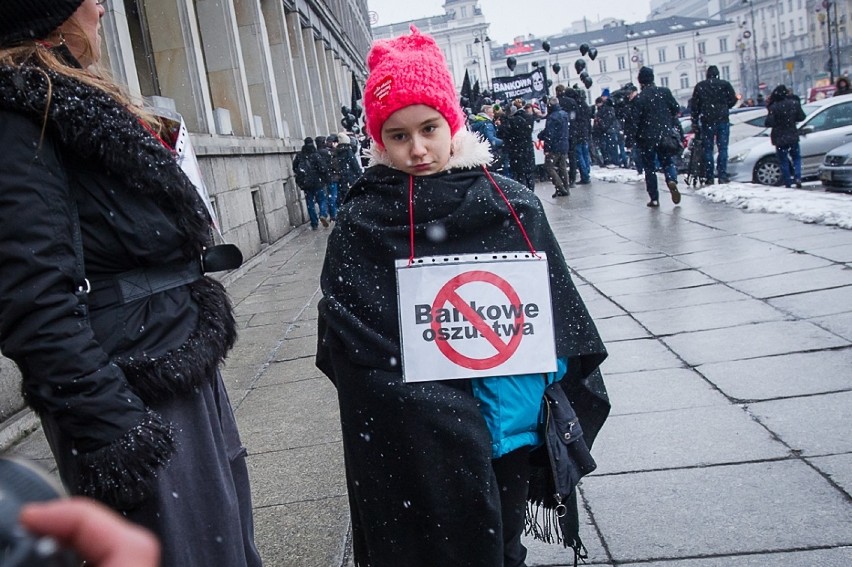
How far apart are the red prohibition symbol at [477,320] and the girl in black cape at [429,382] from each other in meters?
0.06

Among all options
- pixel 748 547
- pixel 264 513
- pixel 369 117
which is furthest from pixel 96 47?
pixel 748 547

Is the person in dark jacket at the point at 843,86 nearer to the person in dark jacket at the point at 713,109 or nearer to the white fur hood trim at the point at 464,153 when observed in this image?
the person in dark jacket at the point at 713,109

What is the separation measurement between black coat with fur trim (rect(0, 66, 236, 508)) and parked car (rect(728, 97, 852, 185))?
13.7 meters

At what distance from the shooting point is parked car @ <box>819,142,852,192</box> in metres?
11.5

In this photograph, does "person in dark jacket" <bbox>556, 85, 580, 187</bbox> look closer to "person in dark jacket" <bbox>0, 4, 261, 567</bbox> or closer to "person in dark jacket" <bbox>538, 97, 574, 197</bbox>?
"person in dark jacket" <bbox>538, 97, 574, 197</bbox>

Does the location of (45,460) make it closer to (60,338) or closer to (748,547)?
(60,338)

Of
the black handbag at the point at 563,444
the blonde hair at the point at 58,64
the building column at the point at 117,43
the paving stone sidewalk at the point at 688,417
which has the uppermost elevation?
the building column at the point at 117,43

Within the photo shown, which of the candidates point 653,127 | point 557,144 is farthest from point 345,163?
point 653,127

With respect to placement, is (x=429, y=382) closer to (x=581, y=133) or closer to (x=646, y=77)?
(x=646, y=77)

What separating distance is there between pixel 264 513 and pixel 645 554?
5.16 feet

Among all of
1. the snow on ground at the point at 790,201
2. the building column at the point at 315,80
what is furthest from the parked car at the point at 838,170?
the building column at the point at 315,80

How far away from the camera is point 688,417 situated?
3832 mm

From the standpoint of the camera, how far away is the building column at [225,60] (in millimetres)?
13445

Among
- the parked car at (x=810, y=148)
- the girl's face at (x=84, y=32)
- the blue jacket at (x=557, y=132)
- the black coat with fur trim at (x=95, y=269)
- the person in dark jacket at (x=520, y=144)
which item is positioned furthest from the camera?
the blue jacket at (x=557, y=132)
